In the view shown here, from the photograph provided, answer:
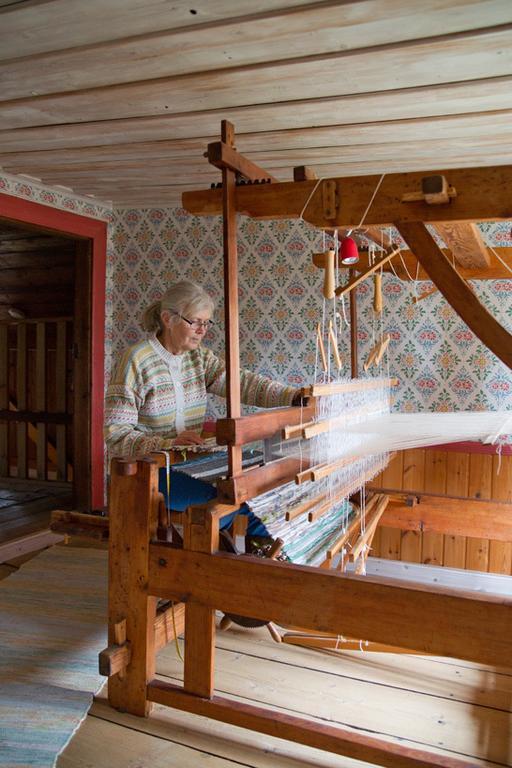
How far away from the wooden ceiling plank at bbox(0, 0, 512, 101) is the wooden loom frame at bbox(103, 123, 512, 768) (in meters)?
0.30

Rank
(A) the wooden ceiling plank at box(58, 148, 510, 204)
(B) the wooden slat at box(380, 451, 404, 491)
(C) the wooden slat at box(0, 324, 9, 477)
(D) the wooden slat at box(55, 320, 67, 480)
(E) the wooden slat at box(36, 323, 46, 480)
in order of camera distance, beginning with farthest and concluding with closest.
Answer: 1. (C) the wooden slat at box(0, 324, 9, 477)
2. (E) the wooden slat at box(36, 323, 46, 480)
3. (D) the wooden slat at box(55, 320, 67, 480)
4. (B) the wooden slat at box(380, 451, 404, 491)
5. (A) the wooden ceiling plank at box(58, 148, 510, 204)

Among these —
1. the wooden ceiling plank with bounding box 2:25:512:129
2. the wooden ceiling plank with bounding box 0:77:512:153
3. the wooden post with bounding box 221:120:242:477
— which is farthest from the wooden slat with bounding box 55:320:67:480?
the wooden post with bounding box 221:120:242:477

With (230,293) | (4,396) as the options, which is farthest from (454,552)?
(4,396)

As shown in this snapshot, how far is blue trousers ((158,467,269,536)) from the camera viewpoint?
81.0 inches

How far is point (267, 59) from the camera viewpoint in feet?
6.21

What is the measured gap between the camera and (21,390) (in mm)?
5410

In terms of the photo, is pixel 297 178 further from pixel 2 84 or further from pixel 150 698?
pixel 150 698

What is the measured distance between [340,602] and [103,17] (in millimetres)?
1614

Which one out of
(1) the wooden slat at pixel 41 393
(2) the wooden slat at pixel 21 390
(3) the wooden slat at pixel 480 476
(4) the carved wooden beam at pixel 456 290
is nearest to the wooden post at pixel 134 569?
(4) the carved wooden beam at pixel 456 290

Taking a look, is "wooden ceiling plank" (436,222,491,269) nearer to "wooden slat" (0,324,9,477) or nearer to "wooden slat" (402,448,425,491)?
"wooden slat" (402,448,425,491)

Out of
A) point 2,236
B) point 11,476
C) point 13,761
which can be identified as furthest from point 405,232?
point 11,476

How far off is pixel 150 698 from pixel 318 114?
2.00 meters

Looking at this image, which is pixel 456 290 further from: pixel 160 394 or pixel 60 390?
pixel 60 390

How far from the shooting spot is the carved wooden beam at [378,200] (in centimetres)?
148
